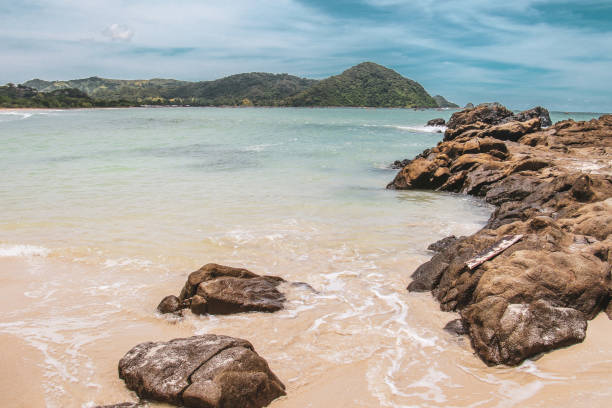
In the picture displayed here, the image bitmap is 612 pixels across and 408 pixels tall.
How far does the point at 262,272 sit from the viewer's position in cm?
839

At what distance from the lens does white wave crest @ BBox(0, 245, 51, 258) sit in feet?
29.5

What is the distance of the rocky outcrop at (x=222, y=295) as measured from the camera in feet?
21.1

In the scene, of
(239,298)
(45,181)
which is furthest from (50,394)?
(45,181)

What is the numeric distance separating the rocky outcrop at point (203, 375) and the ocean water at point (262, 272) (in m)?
0.30

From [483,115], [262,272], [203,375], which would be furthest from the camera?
[483,115]

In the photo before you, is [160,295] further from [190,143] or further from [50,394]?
[190,143]

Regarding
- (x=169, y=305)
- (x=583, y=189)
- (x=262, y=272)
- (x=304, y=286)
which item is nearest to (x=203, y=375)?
(x=169, y=305)

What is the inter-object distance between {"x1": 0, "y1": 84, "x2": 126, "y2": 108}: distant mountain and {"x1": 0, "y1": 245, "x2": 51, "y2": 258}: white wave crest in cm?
13928

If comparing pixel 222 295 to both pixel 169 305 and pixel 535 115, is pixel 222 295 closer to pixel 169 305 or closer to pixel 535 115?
pixel 169 305

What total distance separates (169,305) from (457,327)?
14.1 ft

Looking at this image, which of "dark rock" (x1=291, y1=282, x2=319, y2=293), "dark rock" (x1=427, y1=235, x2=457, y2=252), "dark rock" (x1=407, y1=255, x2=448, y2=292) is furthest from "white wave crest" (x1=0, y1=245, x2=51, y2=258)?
"dark rock" (x1=427, y1=235, x2=457, y2=252)

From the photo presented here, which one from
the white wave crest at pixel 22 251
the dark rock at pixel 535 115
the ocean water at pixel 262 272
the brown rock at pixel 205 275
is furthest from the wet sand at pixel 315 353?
the dark rock at pixel 535 115

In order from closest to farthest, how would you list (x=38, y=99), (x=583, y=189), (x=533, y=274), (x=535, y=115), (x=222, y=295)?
(x=533, y=274) < (x=222, y=295) < (x=583, y=189) < (x=535, y=115) < (x=38, y=99)

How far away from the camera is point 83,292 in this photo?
723 centimetres
